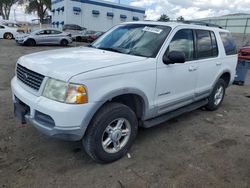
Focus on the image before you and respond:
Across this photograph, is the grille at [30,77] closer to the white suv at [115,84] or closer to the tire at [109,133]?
the white suv at [115,84]

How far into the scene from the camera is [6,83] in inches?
271

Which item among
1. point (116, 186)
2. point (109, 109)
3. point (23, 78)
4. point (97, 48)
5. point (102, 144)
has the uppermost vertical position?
point (97, 48)

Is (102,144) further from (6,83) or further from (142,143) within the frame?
(6,83)

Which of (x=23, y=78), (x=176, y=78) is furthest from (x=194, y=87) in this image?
(x=23, y=78)

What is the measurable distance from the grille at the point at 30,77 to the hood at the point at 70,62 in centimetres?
6

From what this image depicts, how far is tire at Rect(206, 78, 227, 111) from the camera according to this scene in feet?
16.9

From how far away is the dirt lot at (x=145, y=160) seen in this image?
9.29ft

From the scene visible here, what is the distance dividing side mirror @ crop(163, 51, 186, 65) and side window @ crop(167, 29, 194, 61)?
Result: 0.19 metres

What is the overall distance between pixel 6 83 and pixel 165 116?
5.21 m

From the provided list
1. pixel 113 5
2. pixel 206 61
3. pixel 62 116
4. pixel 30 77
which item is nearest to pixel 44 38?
pixel 206 61

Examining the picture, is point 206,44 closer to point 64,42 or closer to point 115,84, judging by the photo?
point 115,84

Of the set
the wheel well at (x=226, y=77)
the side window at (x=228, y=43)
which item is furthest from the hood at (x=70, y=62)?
the wheel well at (x=226, y=77)

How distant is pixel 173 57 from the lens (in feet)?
11.1

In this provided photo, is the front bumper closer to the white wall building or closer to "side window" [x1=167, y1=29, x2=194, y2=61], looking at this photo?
"side window" [x1=167, y1=29, x2=194, y2=61]
